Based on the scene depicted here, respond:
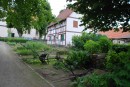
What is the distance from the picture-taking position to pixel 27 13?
2358cm

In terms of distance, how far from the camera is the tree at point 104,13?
34.1ft

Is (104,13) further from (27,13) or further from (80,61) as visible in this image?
(27,13)

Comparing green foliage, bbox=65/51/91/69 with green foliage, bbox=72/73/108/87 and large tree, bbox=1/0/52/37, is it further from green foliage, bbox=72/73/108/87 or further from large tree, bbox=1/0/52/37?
large tree, bbox=1/0/52/37

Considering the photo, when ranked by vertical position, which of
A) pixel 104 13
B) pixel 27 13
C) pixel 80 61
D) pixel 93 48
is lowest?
pixel 80 61

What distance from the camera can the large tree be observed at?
22.7 meters

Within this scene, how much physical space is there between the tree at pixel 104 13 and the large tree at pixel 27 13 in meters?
11.6

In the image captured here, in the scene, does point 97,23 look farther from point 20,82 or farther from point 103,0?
point 20,82

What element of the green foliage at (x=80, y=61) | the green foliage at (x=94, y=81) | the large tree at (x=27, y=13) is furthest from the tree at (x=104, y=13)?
the large tree at (x=27, y=13)

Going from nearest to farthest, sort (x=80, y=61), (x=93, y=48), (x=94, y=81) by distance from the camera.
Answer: (x=94, y=81) < (x=80, y=61) < (x=93, y=48)

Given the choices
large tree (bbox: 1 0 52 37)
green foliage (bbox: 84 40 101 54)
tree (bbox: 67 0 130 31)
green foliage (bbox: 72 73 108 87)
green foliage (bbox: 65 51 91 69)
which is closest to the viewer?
green foliage (bbox: 72 73 108 87)

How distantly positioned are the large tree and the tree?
11616mm

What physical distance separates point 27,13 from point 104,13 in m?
13.9

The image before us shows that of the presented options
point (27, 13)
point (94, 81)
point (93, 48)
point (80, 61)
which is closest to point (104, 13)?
point (94, 81)

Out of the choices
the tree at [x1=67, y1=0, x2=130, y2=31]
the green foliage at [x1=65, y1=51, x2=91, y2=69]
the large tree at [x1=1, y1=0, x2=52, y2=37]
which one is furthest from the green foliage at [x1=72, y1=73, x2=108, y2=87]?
the large tree at [x1=1, y1=0, x2=52, y2=37]
